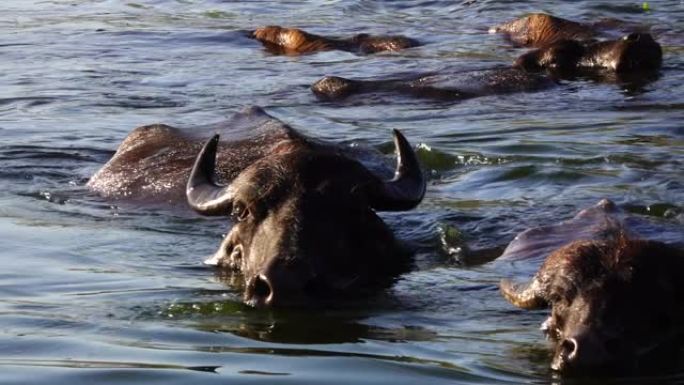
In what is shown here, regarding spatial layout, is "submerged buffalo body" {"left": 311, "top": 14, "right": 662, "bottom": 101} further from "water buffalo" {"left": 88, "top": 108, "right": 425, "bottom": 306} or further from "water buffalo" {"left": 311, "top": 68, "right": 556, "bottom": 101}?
"water buffalo" {"left": 88, "top": 108, "right": 425, "bottom": 306}

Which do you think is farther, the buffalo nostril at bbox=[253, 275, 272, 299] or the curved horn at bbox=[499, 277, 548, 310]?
the buffalo nostril at bbox=[253, 275, 272, 299]

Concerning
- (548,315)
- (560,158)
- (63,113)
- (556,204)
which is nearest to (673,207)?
(556,204)

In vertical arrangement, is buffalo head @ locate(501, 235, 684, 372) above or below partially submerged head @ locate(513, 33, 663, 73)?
above

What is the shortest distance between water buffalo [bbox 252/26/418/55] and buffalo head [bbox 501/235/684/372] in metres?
14.8

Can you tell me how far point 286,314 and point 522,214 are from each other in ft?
10.5

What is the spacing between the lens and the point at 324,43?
2264cm

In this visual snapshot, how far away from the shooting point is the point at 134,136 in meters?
13.4

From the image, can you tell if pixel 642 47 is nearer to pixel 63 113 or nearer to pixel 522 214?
pixel 63 113

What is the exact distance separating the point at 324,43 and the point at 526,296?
15278 mm

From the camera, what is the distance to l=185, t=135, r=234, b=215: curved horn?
9.74 meters

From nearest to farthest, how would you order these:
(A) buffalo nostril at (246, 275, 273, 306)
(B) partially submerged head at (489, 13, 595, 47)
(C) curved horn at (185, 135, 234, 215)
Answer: (A) buffalo nostril at (246, 275, 273, 306) < (C) curved horn at (185, 135, 234, 215) < (B) partially submerged head at (489, 13, 595, 47)

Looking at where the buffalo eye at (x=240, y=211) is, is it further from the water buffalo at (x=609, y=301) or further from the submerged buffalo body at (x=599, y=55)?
the submerged buffalo body at (x=599, y=55)

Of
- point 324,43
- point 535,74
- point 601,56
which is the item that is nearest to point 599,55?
point 601,56

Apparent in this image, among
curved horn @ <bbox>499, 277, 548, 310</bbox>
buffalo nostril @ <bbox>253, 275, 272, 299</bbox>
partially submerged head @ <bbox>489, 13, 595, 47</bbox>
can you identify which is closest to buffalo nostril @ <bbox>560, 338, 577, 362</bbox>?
curved horn @ <bbox>499, 277, 548, 310</bbox>
